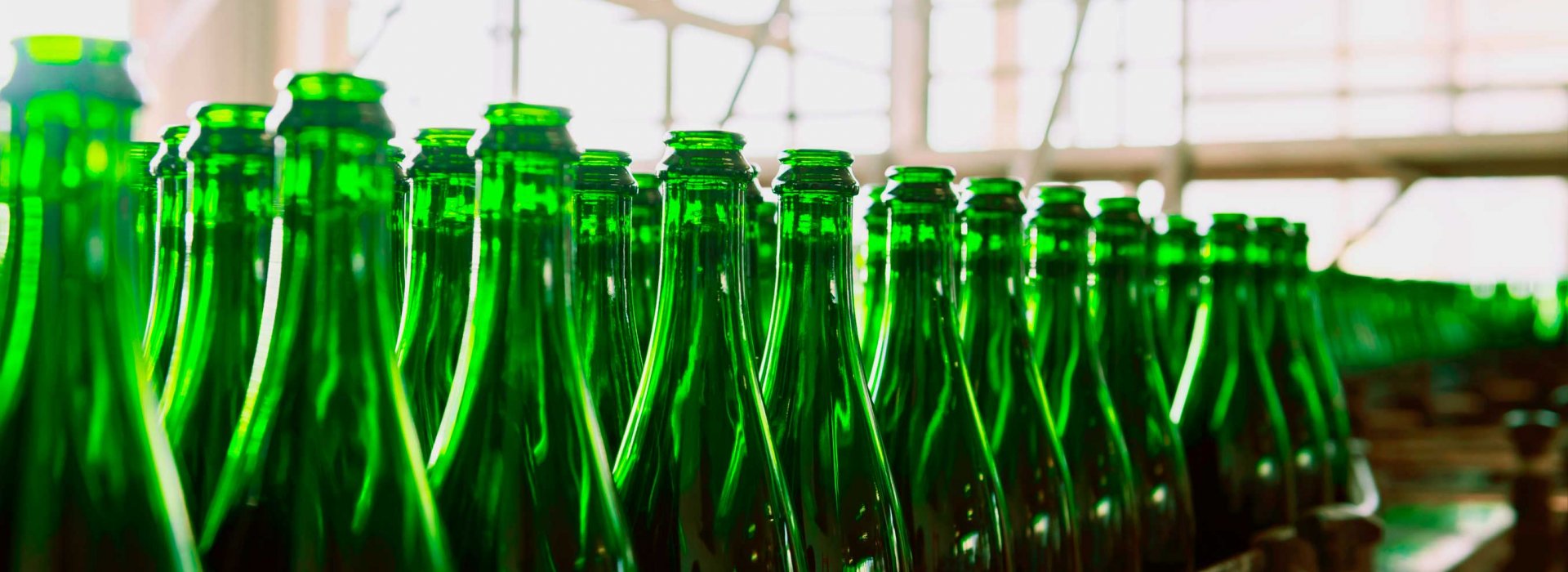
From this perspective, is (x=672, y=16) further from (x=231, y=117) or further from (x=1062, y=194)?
(x=231, y=117)

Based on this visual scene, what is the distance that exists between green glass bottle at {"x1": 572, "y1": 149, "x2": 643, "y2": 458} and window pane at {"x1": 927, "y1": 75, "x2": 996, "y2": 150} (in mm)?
9695

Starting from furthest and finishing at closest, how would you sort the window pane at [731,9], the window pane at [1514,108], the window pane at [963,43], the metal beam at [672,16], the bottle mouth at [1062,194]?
the window pane at [963,43], the window pane at [1514,108], the window pane at [731,9], the metal beam at [672,16], the bottle mouth at [1062,194]

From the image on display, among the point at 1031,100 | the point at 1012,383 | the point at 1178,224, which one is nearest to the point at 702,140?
the point at 1012,383

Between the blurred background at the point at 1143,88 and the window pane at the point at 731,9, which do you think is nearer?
the blurred background at the point at 1143,88

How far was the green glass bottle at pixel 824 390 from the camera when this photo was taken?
1.43ft

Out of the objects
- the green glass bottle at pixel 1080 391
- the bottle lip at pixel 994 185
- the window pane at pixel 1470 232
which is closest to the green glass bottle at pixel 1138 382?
the green glass bottle at pixel 1080 391

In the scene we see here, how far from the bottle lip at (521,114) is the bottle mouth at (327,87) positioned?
4 cm

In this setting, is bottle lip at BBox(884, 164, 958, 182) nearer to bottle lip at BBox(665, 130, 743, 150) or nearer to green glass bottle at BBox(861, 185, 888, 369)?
green glass bottle at BBox(861, 185, 888, 369)

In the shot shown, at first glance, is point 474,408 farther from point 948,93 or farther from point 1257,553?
point 948,93

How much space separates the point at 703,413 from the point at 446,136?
4.3 inches

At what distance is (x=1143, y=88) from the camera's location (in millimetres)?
9492

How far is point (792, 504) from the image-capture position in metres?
0.46

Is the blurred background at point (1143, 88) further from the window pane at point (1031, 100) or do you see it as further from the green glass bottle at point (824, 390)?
the green glass bottle at point (824, 390)

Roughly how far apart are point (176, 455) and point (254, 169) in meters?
0.09
